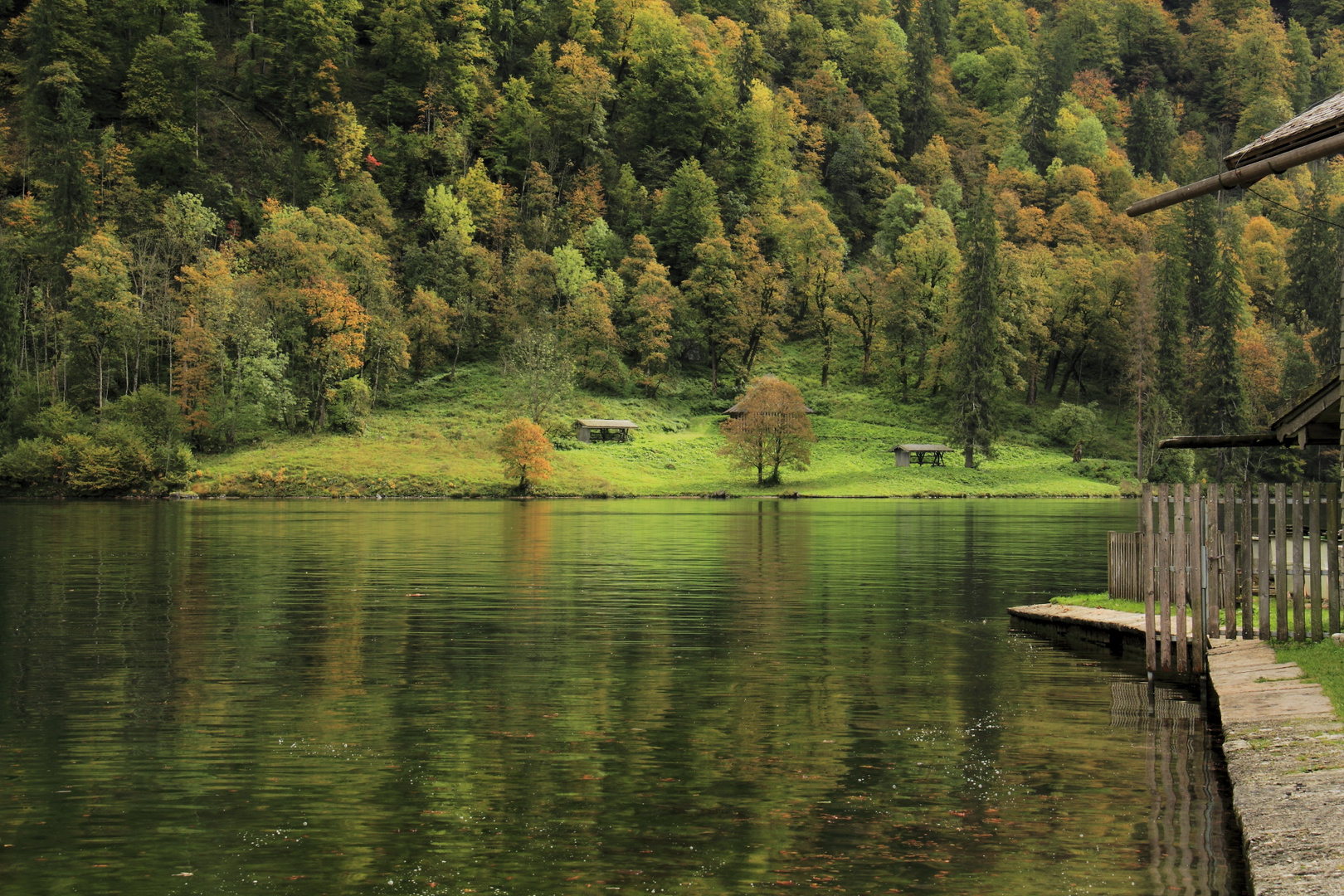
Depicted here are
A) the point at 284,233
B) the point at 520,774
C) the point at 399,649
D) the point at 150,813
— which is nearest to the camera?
the point at 150,813

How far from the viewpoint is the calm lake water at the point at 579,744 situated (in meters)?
10.1

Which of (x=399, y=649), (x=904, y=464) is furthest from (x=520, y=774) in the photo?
(x=904, y=464)

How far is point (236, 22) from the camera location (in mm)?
171500

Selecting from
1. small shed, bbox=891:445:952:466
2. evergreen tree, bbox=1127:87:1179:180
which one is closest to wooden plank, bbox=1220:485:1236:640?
small shed, bbox=891:445:952:466

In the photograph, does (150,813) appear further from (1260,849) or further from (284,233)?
(284,233)

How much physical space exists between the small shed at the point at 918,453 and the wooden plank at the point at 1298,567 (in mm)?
90967

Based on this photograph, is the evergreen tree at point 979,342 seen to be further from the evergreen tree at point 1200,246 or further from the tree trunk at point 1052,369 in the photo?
the evergreen tree at point 1200,246

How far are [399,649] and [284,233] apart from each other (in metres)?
97.7

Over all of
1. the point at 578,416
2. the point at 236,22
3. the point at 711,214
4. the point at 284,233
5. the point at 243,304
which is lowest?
the point at 578,416

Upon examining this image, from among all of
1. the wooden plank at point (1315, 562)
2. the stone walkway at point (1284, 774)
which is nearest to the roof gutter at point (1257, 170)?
the wooden plank at point (1315, 562)

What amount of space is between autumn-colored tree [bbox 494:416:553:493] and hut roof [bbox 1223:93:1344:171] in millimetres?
78847

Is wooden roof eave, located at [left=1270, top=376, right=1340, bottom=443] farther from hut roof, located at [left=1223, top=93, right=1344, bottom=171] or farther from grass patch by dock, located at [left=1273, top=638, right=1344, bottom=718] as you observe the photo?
hut roof, located at [left=1223, top=93, right=1344, bottom=171]

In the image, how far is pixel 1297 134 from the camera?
623 inches

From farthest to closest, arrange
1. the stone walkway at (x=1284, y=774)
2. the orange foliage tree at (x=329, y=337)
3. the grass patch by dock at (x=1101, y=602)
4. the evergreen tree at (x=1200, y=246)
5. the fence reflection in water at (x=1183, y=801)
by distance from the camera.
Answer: the evergreen tree at (x=1200, y=246), the orange foliage tree at (x=329, y=337), the grass patch by dock at (x=1101, y=602), the fence reflection in water at (x=1183, y=801), the stone walkway at (x=1284, y=774)
